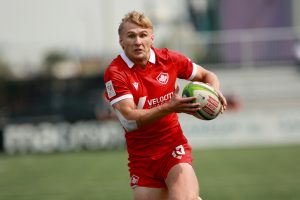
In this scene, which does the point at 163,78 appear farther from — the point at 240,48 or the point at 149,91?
the point at 240,48

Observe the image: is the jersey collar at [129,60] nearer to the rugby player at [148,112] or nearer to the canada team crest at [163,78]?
the rugby player at [148,112]

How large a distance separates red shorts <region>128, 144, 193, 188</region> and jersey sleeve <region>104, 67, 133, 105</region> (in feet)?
2.25

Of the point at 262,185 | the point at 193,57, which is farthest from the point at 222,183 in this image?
the point at 193,57

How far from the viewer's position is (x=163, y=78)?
6.53m

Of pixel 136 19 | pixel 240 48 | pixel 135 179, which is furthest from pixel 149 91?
pixel 240 48

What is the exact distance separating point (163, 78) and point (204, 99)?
56cm

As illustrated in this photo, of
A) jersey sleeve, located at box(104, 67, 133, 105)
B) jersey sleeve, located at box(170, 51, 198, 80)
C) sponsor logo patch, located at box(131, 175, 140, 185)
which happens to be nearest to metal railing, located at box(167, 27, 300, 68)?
jersey sleeve, located at box(170, 51, 198, 80)

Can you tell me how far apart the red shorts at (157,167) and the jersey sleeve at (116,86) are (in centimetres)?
68

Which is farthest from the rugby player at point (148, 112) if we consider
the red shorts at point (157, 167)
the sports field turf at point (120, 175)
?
the sports field turf at point (120, 175)

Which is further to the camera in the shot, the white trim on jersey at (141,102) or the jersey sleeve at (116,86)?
the white trim on jersey at (141,102)

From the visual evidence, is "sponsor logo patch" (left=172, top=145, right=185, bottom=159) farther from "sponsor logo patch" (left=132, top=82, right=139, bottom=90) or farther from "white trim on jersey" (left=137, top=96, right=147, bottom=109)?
"sponsor logo patch" (left=132, top=82, right=139, bottom=90)

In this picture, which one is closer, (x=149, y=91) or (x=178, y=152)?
(x=149, y=91)

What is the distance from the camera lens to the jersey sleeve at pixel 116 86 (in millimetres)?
6301

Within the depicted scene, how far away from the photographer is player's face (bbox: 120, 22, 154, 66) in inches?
248
